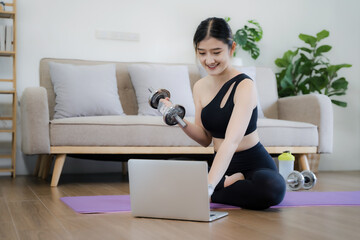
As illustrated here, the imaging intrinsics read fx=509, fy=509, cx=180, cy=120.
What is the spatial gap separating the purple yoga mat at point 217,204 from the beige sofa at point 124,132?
69 centimetres

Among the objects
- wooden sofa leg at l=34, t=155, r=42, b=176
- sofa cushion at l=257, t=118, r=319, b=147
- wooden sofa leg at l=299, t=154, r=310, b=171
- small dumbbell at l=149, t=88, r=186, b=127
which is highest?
small dumbbell at l=149, t=88, r=186, b=127

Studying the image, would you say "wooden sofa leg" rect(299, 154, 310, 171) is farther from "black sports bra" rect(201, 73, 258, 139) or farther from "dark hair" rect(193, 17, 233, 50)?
"dark hair" rect(193, 17, 233, 50)

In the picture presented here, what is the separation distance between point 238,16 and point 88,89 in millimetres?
1818

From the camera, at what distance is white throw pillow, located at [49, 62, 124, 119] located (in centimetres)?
353

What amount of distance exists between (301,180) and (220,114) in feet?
2.74

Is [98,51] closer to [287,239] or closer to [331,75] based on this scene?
[331,75]

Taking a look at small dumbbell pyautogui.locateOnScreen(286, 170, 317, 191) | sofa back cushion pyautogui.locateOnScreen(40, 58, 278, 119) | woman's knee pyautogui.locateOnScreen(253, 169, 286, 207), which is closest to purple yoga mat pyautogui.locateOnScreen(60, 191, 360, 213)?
small dumbbell pyautogui.locateOnScreen(286, 170, 317, 191)

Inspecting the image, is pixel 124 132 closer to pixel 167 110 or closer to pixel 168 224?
pixel 167 110

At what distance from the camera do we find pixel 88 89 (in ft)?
11.8

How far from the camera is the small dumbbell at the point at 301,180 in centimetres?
270

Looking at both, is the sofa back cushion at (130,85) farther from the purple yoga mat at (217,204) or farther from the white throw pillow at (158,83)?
the purple yoga mat at (217,204)

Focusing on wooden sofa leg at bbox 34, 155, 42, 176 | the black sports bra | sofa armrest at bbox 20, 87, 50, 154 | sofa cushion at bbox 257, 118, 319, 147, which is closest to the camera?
the black sports bra

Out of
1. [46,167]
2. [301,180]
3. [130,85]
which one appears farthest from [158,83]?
[301,180]

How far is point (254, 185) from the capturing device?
2012mm
